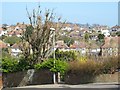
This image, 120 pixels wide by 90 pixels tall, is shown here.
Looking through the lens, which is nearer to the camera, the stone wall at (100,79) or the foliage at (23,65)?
the stone wall at (100,79)

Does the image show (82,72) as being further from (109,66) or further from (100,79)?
(109,66)

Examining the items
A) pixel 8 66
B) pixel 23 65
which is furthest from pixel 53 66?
pixel 8 66

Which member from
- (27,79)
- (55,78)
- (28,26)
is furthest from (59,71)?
(28,26)

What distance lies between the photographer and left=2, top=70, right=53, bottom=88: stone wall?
933 inches

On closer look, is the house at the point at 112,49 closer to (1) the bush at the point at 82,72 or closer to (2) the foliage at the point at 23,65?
(1) the bush at the point at 82,72

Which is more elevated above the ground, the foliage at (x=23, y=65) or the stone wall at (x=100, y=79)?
the foliage at (x=23, y=65)

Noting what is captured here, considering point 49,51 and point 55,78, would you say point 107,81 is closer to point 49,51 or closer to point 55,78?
point 55,78

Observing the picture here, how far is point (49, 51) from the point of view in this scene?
1065 inches

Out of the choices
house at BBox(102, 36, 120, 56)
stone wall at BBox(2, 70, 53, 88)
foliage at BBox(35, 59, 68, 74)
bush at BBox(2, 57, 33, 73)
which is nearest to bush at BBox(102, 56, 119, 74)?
house at BBox(102, 36, 120, 56)

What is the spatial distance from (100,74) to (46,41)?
21.1ft

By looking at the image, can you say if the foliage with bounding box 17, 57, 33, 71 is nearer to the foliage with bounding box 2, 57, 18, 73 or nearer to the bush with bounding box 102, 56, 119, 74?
the foliage with bounding box 2, 57, 18, 73

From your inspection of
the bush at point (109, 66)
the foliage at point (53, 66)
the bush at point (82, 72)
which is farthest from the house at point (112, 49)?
the foliage at point (53, 66)

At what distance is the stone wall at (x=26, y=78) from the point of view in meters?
A: 23.7

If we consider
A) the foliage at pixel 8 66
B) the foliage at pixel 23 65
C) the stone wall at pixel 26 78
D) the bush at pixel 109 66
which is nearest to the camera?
the bush at pixel 109 66
